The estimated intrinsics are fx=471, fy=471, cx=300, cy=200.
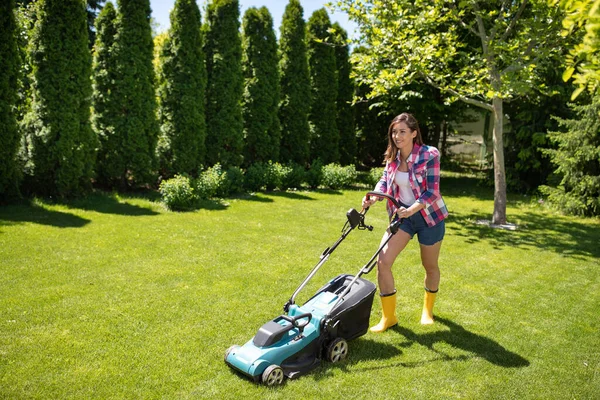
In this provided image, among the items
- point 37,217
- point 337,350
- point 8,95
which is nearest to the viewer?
point 337,350

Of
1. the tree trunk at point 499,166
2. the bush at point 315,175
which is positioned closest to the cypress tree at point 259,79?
the bush at point 315,175

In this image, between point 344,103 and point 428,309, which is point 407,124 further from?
point 344,103

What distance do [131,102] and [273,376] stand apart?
832 centimetres

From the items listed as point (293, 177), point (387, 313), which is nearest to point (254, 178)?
point (293, 177)

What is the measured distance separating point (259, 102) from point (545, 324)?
9924 millimetres

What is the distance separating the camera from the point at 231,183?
1158 centimetres

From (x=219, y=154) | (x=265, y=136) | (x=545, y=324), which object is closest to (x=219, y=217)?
(x=219, y=154)

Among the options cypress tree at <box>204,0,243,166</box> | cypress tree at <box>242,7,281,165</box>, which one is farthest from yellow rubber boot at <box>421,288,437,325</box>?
cypress tree at <box>242,7,281,165</box>

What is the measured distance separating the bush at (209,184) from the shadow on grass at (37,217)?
2800mm

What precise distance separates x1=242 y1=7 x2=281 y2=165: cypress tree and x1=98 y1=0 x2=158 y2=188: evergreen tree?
3.27 metres

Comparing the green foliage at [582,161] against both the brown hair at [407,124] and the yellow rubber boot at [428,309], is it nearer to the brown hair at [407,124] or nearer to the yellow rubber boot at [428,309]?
the yellow rubber boot at [428,309]

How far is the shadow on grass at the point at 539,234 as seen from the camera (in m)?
8.02

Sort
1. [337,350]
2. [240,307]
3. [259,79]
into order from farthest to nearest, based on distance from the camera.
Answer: [259,79], [240,307], [337,350]

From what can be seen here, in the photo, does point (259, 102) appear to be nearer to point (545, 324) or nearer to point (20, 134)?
point (20, 134)
